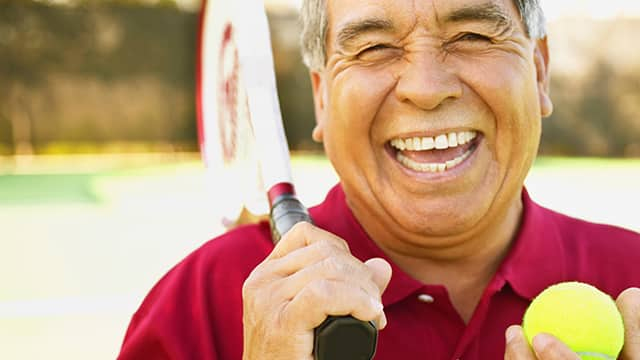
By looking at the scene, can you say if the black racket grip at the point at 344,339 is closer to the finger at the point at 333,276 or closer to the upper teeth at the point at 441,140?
the finger at the point at 333,276

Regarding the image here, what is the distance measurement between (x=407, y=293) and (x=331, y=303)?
Answer: 0.53 metres

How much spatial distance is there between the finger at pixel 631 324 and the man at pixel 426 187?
0.76 feet

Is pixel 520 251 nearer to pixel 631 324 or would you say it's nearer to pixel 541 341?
pixel 631 324

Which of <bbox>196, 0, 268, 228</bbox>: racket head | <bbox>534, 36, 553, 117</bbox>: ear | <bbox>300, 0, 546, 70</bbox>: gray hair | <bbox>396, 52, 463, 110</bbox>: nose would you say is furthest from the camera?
<bbox>196, 0, 268, 228</bbox>: racket head

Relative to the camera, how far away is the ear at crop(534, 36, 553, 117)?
2.01 metres

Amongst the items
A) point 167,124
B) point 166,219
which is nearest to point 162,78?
point 167,124

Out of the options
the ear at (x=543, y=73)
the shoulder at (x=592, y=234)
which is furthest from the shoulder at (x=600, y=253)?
the ear at (x=543, y=73)

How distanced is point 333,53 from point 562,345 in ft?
2.60

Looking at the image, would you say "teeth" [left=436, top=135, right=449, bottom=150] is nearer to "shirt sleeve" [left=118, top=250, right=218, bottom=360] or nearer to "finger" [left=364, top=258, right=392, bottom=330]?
"finger" [left=364, top=258, right=392, bottom=330]

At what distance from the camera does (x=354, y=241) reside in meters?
2.00

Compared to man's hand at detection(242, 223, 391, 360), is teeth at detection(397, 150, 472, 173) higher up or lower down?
higher up

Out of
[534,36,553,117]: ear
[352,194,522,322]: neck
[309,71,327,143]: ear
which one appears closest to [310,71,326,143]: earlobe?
[309,71,327,143]: ear

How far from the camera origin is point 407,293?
186 cm

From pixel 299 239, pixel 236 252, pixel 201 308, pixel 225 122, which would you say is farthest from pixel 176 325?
pixel 225 122
